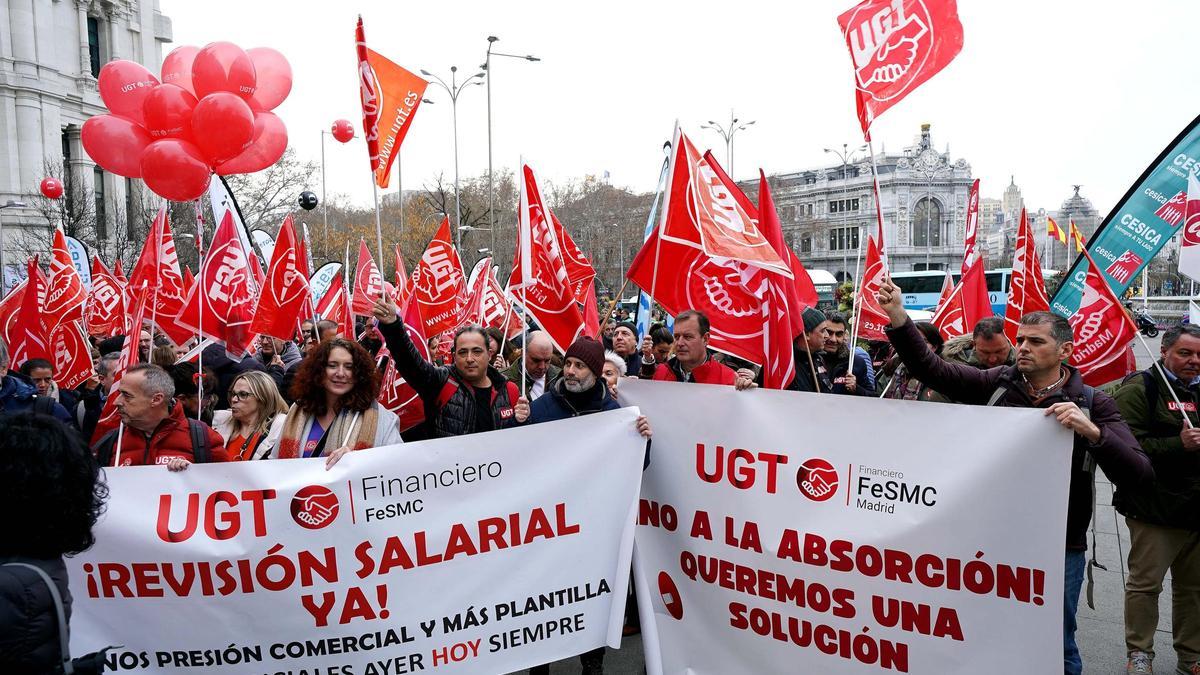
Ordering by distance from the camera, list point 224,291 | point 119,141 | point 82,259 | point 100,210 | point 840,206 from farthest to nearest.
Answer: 1. point 840,206
2. point 100,210
3. point 82,259
4. point 119,141
5. point 224,291

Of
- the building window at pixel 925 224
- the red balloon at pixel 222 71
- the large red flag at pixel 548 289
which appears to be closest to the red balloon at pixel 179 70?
the red balloon at pixel 222 71

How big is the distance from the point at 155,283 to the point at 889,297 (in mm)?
4647

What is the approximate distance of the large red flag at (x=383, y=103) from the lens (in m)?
5.10

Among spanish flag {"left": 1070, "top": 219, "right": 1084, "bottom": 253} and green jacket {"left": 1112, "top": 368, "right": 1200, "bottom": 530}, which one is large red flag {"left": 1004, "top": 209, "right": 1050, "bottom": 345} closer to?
spanish flag {"left": 1070, "top": 219, "right": 1084, "bottom": 253}

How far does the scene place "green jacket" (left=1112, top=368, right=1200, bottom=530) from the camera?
4.23 metres

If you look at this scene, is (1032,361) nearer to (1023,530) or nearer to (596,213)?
(1023,530)

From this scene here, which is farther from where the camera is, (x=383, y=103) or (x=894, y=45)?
(x=383, y=103)

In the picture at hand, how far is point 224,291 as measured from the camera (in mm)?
7293

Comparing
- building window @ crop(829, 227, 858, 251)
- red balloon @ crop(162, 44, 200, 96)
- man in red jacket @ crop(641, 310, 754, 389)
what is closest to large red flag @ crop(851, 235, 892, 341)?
man in red jacket @ crop(641, 310, 754, 389)

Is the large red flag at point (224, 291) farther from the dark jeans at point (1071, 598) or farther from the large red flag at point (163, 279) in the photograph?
the dark jeans at point (1071, 598)

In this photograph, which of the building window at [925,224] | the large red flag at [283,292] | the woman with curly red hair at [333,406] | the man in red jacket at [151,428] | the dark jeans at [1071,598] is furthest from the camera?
the building window at [925,224]

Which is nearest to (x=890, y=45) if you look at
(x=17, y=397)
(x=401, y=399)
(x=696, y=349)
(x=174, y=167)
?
(x=696, y=349)

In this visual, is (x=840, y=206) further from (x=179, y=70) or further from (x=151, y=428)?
(x=151, y=428)

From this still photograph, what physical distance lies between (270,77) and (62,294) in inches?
117
